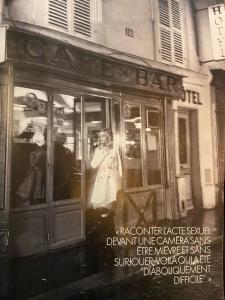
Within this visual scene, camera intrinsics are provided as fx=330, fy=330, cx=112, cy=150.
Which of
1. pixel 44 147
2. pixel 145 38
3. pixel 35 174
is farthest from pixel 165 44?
pixel 35 174

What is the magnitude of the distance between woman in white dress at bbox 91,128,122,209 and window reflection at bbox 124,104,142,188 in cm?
15

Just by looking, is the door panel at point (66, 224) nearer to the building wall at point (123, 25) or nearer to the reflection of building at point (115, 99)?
the reflection of building at point (115, 99)

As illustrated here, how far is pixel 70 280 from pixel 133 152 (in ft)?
4.93

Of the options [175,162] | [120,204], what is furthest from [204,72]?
[120,204]

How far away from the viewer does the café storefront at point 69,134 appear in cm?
356

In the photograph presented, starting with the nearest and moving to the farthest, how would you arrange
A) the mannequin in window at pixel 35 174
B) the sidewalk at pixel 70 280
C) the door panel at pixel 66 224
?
1. the sidewalk at pixel 70 280
2. the mannequin in window at pixel 35 174
3. the door panel at pixel 66 224

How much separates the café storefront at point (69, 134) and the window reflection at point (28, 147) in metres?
0.01

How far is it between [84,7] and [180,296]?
131 inches

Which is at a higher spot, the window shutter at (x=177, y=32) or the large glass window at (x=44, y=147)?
the window shutter at (x=177, y=32)

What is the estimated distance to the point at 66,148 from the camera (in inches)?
147

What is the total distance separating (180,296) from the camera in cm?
320

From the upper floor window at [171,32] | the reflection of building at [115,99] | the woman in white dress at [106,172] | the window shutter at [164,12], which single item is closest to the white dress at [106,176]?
the woman in white dress at [106,172]

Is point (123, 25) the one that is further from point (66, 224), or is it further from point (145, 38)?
point (66, 224)

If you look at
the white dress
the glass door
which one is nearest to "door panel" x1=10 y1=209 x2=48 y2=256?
the glass door
